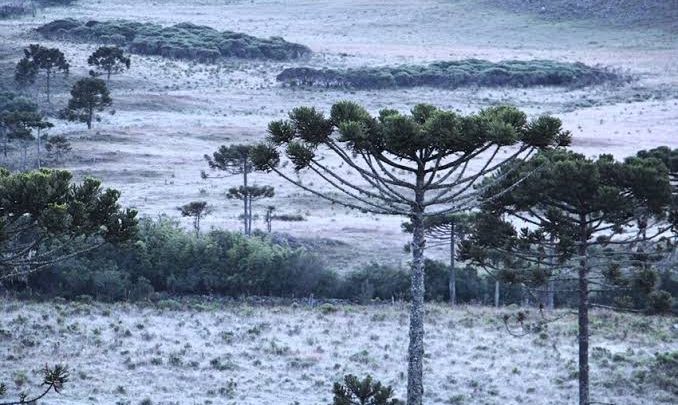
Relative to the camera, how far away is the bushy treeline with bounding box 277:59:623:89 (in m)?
80.6

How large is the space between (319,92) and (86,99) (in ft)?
78.6

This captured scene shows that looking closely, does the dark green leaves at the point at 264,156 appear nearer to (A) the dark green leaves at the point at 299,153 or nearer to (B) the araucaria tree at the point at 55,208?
(A) the dark green leaves at the point at 299,153

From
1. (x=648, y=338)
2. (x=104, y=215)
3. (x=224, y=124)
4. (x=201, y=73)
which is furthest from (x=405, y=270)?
(x=201, y=73)

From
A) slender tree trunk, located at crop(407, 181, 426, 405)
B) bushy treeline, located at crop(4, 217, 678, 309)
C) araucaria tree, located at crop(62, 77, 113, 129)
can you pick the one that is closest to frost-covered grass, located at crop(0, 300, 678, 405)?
bushy treeline, located at crop(4, 217, 678, 309)

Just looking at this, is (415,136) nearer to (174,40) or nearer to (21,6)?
(174,40)

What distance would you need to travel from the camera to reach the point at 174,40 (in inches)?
3637

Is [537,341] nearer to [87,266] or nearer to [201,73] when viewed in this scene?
[87,266]

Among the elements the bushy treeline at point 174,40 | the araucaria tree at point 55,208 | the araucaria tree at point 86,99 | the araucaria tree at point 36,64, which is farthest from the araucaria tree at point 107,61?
the araucaria tree at point 55,208

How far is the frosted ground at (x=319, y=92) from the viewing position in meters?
46.7

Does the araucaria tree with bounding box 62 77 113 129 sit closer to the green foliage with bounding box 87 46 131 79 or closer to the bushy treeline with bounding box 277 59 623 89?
the green foliage with bounding box 87 46 131 79

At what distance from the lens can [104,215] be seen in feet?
42.4

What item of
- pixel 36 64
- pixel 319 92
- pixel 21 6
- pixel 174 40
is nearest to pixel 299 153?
pixel 36 64

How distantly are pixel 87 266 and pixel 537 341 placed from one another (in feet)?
52.6

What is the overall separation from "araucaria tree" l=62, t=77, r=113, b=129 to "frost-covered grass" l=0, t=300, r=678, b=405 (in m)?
28.5
